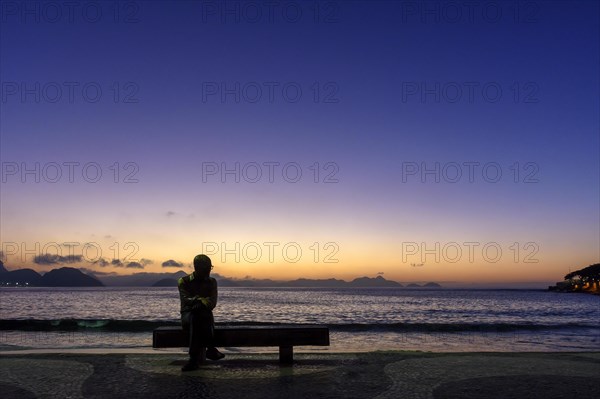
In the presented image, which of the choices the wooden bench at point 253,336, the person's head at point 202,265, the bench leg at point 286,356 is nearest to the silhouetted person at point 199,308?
the person's head at point 202,265

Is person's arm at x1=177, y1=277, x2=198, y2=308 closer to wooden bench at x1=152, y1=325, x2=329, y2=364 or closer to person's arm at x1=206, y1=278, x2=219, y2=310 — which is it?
person's arm at x1=206, y1=278, x2=219, y2=310

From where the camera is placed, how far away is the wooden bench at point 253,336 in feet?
33.2

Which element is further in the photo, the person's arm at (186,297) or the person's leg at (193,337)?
the person's arm at (186,297)

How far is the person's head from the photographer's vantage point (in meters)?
10.2

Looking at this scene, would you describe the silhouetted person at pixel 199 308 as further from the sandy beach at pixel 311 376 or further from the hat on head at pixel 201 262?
the sandy beach at pixel 311 376

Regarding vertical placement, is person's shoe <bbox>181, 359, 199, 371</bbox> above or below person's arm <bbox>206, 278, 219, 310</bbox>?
below

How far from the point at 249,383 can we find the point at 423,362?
443 cm

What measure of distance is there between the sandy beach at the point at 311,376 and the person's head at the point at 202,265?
1908mm

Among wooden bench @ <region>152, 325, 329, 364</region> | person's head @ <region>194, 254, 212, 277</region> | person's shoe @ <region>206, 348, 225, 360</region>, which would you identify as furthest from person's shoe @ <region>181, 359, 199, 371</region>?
person's head @ <region>194, 254, 212, 277</region>

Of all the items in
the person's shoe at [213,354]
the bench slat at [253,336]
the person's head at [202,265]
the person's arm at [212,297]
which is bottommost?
the person's shoe at [213,354]

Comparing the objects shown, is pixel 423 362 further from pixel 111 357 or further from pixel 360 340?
pixel 360 340

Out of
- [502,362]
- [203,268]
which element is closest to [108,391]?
[203,268]

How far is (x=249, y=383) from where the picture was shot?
338 inches

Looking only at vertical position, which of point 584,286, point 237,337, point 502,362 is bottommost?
point 584,286
